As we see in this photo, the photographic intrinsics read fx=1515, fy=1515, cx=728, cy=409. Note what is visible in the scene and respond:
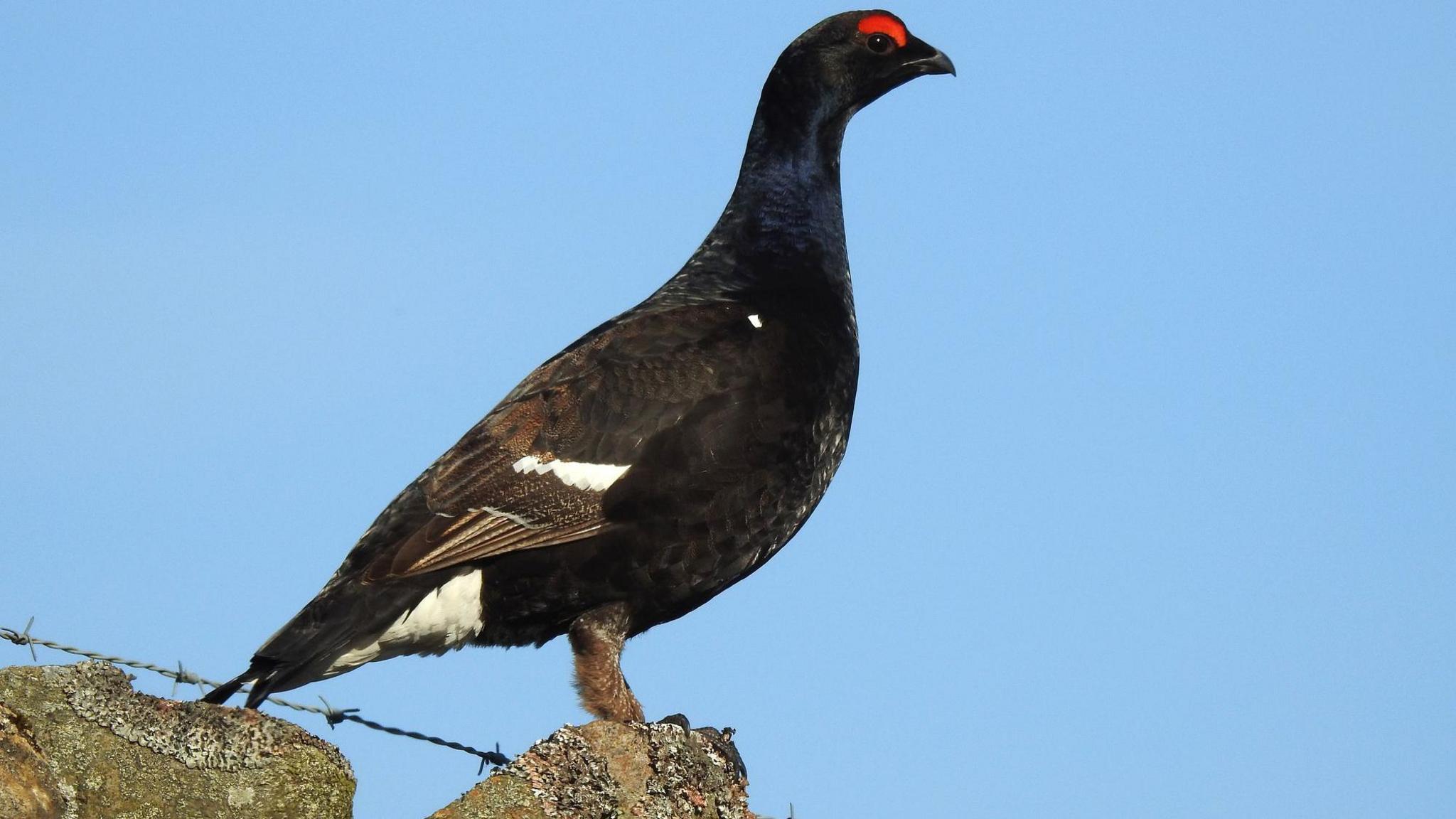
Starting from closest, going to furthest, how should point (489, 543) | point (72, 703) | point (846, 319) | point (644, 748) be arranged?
point (72, 703) < point (644, 748) < point (489, 543) < point (846, 319)

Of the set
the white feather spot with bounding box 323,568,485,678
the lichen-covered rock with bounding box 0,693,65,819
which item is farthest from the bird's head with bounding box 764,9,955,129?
the lichen-covered rock with bounding box 0,693,65,819

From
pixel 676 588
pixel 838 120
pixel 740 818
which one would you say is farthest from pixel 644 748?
pixel 838 120

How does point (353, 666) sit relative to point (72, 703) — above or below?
above

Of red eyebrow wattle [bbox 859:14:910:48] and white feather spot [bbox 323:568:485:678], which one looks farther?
red eyebrow wattle [bbox 859:14:910:48]

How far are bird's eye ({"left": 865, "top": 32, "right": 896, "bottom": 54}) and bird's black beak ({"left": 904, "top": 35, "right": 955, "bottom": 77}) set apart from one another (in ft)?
0.40

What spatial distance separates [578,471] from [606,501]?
Answer: 194 millimetres

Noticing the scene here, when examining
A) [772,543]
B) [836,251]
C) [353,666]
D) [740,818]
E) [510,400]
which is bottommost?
[740,818]

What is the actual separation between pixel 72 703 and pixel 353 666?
7.37ft

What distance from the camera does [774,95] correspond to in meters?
8.40

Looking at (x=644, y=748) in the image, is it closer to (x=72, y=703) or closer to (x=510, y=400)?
(x=72, y=703)

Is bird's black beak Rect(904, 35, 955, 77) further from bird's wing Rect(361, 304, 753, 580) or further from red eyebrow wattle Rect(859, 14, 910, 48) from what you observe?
bird's wing Rect(361, 304, 753, 580)

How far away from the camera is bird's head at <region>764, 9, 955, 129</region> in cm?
836

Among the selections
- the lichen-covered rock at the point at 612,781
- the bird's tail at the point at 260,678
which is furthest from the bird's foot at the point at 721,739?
the bird's tail at the point at 260,678

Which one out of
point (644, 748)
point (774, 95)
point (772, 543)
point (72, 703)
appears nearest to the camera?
point (72, 703)
